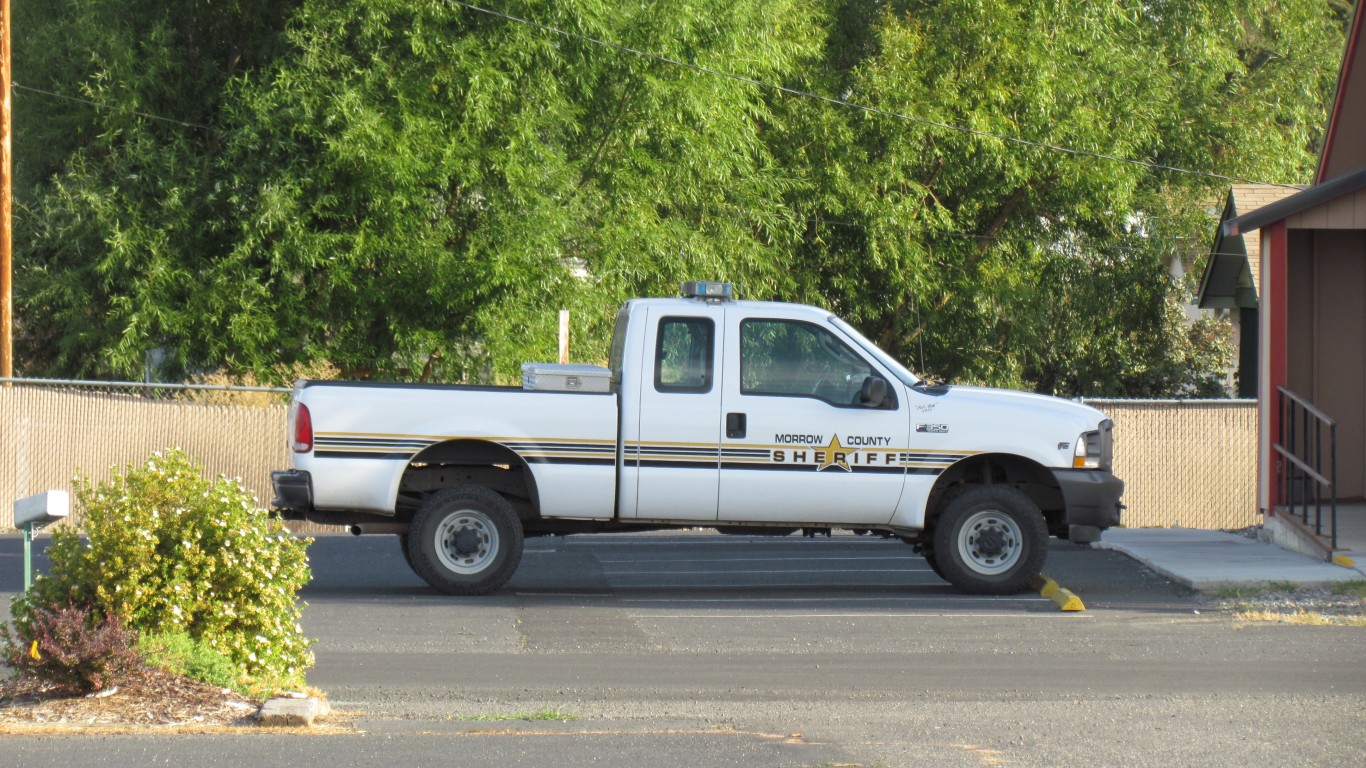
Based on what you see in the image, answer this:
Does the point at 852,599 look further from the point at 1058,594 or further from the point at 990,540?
the point at 1058,594

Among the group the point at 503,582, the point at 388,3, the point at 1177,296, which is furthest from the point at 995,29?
the point at 503,582

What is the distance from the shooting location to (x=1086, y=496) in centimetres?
1186

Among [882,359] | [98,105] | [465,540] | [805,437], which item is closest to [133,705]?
[465,540]

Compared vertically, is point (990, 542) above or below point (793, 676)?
above

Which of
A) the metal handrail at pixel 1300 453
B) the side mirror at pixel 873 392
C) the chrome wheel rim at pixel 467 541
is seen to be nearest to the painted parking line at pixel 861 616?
the chrome wheel rim at pixel 467 541

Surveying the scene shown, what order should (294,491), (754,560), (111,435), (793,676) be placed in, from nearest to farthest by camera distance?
(793,676) → (294,491) → (754,560) → (111,435)

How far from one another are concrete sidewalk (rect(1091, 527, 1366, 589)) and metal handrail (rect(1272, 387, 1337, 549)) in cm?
45

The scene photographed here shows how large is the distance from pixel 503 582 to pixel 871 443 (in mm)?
3009

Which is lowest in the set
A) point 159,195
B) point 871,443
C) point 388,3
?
point 871,443

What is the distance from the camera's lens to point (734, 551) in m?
15.6

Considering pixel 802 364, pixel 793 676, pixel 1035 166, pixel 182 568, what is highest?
pixel 1035 166

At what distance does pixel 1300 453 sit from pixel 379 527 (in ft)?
29.2

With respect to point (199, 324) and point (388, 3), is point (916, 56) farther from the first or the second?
point (199, 324)

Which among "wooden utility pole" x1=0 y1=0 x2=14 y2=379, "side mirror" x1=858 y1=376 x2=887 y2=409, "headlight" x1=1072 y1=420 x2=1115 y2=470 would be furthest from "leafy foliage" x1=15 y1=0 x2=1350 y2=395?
"headlight" x1=1072 y1=420 x2=1115 y2=470
